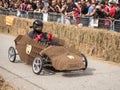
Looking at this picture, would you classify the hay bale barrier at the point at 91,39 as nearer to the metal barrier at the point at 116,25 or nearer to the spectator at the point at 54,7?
the metal barrier at the point at 116,25

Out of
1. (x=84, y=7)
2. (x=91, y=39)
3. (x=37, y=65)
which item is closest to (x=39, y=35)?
(x=37, y=65)

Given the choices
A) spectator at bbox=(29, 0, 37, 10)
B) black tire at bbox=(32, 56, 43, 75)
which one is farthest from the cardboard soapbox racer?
spectator at bbox=(29, 0, 37, 10)

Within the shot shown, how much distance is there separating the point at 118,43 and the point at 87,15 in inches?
117

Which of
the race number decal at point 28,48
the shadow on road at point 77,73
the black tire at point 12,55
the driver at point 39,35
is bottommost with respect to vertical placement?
the shadow on road at point 77,73

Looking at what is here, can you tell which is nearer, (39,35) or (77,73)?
(77,73)

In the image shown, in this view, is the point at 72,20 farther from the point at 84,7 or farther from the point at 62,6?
the point at 62,6

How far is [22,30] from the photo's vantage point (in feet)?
66.4

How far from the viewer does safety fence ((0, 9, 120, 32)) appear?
43.0ft

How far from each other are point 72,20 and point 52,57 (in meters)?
6.29

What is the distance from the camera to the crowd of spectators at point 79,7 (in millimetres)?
13930

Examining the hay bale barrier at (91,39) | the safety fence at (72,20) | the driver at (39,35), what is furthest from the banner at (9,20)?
the driver at (39,35)

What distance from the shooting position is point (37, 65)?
384 inches

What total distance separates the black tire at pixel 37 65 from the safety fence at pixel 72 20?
416 cm

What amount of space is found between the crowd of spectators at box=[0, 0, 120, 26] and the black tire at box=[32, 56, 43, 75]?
4.56m
